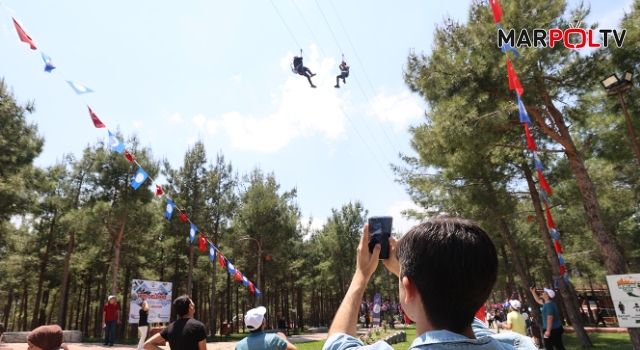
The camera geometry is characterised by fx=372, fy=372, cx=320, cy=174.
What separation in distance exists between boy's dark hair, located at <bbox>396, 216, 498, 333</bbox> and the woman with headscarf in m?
3.15

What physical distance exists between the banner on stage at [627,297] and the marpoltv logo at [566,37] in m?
5.82

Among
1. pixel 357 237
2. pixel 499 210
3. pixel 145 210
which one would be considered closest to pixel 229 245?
pixel 145 210

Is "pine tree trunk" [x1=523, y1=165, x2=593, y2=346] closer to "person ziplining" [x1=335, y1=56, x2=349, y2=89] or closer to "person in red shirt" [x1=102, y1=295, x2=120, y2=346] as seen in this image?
"person ziplining" [x1=335, y1=56, x2=349, y2=89]

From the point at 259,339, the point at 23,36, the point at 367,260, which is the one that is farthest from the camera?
the point at 23,36

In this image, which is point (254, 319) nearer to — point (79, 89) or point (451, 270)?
point (451, 270)

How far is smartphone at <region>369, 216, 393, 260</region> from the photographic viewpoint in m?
1.36

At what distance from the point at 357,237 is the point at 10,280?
969 inches

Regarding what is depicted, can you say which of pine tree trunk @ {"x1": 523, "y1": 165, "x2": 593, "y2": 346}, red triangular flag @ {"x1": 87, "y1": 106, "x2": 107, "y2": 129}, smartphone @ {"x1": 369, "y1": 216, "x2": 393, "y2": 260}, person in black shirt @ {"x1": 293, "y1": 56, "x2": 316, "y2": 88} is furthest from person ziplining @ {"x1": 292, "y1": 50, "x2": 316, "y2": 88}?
smartphone @ {"x1": 369, "y1": 216, "x2": 393, "y2": 260}

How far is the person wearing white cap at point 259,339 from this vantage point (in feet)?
11.4

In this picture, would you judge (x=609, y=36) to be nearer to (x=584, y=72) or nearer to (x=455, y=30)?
(x=584, y=72)

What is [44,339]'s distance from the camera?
2906 millimetres

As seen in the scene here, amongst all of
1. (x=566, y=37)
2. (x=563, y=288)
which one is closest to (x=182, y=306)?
(x=566, y=37)

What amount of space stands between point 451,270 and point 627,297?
1000 centimetres

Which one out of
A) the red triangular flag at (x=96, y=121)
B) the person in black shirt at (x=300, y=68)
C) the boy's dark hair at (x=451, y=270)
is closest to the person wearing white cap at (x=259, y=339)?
the boy's dark hair at (x=451, y=270)
